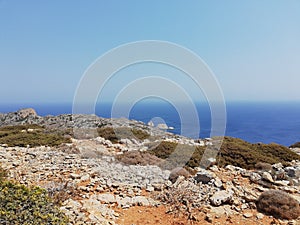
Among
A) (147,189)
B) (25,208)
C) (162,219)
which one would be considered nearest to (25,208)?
(25,208)

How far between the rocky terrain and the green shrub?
101cm

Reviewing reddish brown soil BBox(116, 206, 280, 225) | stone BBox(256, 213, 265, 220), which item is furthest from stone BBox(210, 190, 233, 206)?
stone BBox(256, 213, 265, 220)

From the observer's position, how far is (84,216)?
5.34 metres

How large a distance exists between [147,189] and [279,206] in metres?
4.00

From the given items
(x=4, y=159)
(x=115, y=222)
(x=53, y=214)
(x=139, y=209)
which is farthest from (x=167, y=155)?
(x=53, y=214)

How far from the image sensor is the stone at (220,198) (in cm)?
692

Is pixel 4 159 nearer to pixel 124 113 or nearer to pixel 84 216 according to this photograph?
pixel 84 216

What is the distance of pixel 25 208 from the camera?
4.07 meters

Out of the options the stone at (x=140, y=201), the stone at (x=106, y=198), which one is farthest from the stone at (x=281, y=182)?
the stone at (x=106, y=198)

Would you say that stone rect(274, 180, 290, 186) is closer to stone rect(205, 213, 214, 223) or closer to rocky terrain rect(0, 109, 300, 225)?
rocky terrain rect(0, 109, 300, 225)

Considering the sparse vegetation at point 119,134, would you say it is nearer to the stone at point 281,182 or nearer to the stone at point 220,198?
the stone at point 220,198

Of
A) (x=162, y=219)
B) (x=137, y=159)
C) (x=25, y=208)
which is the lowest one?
(x=162, y=219)

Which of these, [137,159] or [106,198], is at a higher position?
[137,159]

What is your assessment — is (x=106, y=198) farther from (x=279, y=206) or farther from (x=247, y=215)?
(x=279, y=206)
